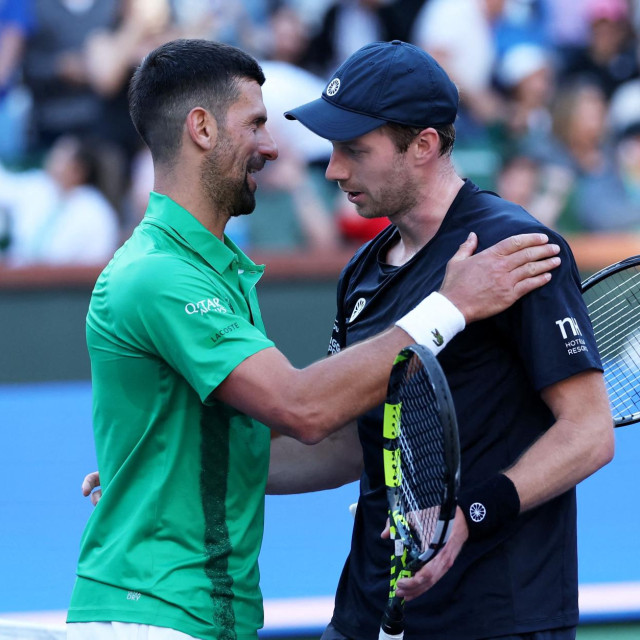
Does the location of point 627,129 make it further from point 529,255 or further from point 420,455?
point 420,455

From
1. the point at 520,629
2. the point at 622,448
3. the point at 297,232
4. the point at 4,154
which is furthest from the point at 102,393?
the point at 4,154

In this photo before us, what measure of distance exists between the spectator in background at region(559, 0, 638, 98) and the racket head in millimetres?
5889

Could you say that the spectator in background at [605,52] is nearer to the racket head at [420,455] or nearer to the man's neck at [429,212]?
the man's neck at [429,212]

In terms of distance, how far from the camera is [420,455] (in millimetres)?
2146

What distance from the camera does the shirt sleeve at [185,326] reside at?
2240 millimetres

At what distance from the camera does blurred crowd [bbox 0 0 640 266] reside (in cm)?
722

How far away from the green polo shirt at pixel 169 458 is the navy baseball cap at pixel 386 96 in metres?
0.42

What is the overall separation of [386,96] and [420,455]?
2.49 feet

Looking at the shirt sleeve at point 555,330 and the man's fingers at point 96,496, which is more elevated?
the shirt sleeve at point 555,330

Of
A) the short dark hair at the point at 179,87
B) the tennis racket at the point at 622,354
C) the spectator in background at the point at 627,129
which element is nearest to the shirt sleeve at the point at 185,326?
the short dark hair at the point at 179,87

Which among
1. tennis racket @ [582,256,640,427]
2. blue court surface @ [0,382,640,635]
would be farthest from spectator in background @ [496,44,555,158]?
tennis racket @ [582,256,640,427]

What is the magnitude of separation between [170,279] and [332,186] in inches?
198

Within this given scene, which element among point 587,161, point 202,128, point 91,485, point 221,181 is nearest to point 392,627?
point 91,485

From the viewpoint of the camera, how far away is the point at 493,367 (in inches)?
90.4
